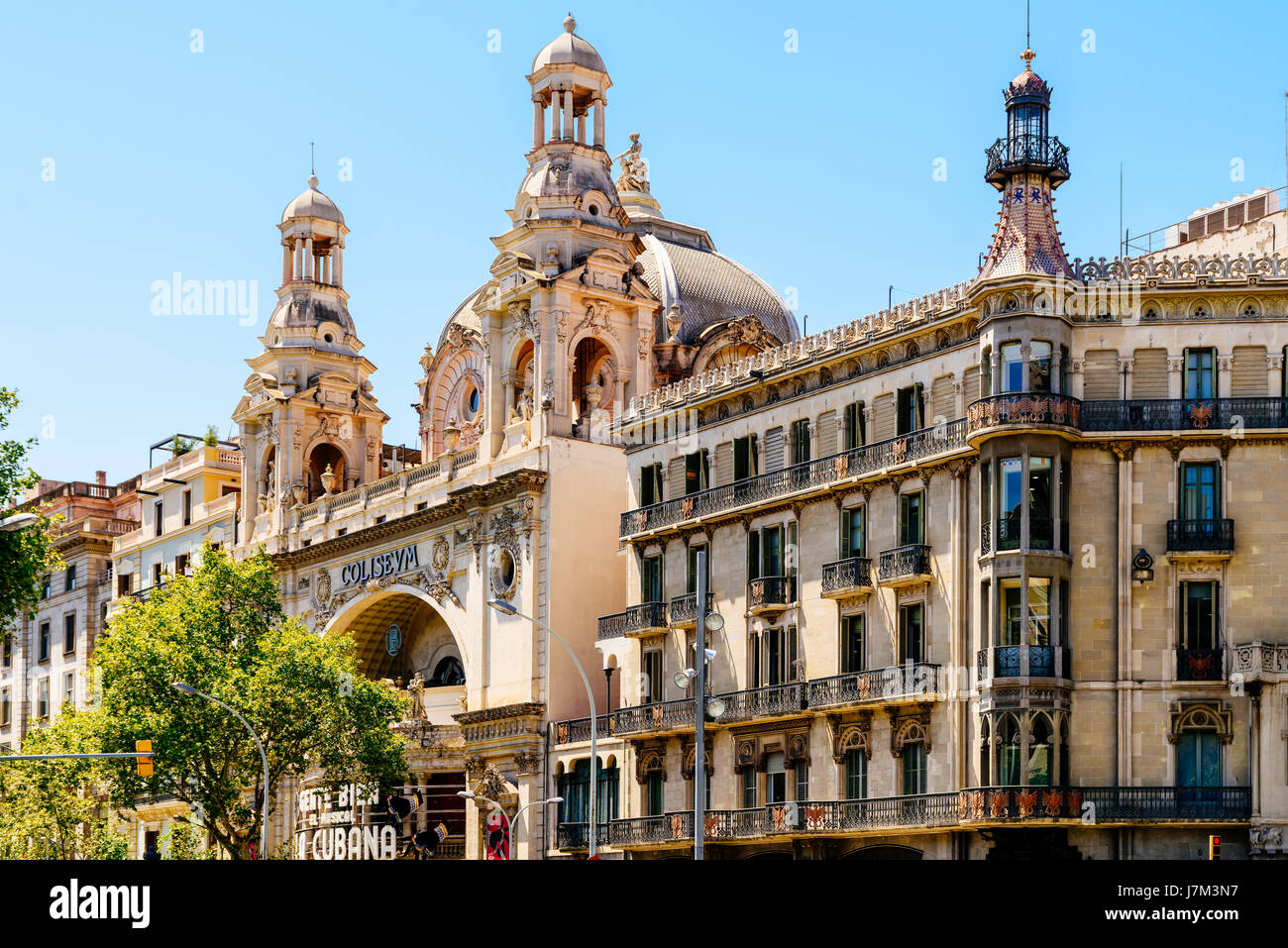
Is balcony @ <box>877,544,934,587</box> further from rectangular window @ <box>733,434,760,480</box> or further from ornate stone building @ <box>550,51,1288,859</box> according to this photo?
rectangular window @ <box>733,434,760,480</box>

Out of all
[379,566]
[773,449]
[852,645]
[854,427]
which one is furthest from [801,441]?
[379,566]

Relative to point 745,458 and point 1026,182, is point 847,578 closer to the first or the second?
point 745,458

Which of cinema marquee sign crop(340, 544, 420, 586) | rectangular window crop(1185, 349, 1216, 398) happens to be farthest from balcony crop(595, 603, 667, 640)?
rectangular window crop(1185, 349, 1216, 398)

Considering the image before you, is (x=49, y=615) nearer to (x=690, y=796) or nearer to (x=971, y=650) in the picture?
(x=690, y=796)

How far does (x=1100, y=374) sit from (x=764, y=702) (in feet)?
48.3

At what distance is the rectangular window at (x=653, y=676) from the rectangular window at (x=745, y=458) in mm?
6909

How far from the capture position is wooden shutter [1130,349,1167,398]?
174 ft

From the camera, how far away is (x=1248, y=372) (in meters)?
52.6

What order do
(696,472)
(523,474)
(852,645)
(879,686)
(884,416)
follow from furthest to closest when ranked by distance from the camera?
1. (523,474)
2. (696,472)
3. (884,416)
4. (852,645)
5. (879,686)

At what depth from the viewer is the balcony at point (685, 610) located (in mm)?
63344

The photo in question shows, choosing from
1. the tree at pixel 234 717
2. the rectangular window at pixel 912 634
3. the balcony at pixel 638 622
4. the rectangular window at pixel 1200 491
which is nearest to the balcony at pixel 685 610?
the balcony at pixel 638 622

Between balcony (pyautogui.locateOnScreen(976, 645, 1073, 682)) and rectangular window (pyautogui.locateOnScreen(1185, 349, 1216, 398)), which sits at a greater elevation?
rectangular window (pyautogui.locateOnScreen(1185, 349, 1216, 398))

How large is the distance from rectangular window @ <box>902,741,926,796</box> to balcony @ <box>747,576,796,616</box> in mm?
7241

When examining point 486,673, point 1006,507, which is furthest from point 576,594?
point 1006,507
